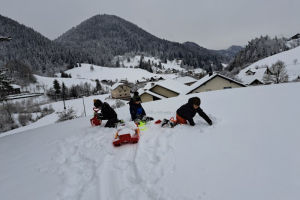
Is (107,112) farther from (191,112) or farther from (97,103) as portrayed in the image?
(191,112)

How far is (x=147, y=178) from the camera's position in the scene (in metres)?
2.47

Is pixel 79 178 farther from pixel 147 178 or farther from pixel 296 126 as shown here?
pixel 296 126

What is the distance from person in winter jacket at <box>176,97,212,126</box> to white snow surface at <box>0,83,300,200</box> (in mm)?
306

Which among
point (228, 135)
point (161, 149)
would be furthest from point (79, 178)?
point (228, 135)

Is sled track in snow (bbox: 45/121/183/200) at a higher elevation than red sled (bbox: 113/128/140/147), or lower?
lower

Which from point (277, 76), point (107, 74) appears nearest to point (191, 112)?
point (277, 76)

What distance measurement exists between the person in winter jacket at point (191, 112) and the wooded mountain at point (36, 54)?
4705 inches

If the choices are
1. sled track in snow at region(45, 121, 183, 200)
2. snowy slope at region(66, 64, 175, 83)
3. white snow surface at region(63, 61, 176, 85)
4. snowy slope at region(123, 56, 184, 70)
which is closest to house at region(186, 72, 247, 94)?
sled track in snow at region(45, 121, 183, 200)

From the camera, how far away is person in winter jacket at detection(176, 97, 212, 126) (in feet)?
14.4

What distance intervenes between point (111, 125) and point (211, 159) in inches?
157

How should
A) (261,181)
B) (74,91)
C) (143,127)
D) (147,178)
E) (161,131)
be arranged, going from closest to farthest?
(261,181) < (147,178) < (161,131) < (143,127) < (74,91)

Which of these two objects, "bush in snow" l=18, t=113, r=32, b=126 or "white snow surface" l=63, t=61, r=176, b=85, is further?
"white snow surface" l=63, t=61, r=176, b=85

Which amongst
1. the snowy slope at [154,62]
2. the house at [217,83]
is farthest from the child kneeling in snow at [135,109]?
the snowy slope at [154,62]

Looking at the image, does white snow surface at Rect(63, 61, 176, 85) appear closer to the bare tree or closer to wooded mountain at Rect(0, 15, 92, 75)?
wooded mountain at Rect(0, 15, 92, 75)
